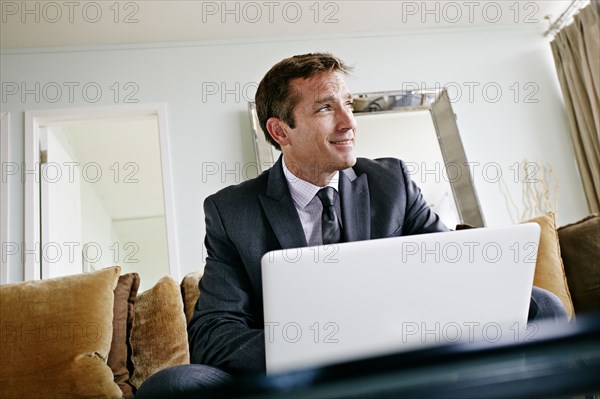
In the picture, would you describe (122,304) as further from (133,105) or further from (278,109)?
(133,105)

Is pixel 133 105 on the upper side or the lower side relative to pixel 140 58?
lower

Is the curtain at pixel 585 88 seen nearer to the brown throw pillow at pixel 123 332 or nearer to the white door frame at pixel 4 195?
the brown throw pillow at pixel 123 332

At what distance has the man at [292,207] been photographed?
4.47 feet

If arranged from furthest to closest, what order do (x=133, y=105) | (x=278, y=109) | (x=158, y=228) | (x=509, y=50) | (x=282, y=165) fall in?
(x=158, y=228) < (x=509, y=50) < (x=133, y=105) < (x=278, y=109) < (x=282, y=165)

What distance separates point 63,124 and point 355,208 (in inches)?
102

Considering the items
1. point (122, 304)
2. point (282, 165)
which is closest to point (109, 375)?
point (122, 304)

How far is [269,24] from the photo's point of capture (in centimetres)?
365

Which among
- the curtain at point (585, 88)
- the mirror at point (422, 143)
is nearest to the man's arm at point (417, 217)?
the mirror at point (422, 143)

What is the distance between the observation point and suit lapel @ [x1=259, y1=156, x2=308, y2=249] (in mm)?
1443

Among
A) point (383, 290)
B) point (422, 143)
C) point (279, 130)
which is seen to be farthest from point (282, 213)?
point (422, 143)

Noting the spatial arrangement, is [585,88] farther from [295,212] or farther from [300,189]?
[295,212]

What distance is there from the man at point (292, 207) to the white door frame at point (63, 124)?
1.69m

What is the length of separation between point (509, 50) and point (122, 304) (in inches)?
114

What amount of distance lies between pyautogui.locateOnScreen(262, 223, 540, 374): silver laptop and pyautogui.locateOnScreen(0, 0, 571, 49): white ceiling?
2.77 metres
